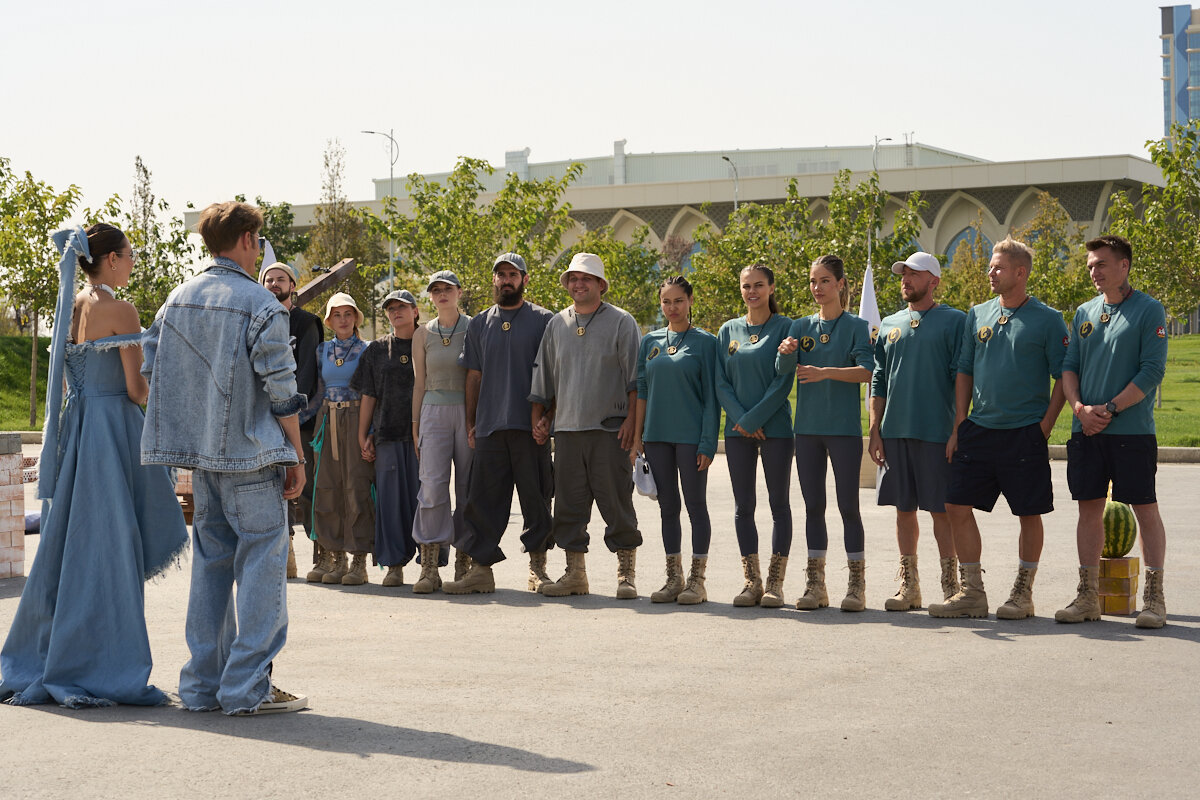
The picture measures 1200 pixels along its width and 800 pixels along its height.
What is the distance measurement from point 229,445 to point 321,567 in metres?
4.44

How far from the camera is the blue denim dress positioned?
5.94 metres

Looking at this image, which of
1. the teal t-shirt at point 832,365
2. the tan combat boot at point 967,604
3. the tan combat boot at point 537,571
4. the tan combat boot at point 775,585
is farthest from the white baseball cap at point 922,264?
the tan combat boot at point 537,571

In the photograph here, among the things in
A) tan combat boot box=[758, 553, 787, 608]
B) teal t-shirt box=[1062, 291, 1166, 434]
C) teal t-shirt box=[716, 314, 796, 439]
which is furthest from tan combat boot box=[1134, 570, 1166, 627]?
teal t-shirt box=[716, 314, 796, 439]

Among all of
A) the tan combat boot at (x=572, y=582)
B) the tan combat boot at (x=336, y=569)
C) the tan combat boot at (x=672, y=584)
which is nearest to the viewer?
the tan combat boot at (x=672, y=584)

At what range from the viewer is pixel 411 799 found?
14.6 ft

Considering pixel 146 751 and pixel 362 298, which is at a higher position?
pixel 362 298

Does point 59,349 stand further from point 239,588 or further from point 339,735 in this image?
point 339,735

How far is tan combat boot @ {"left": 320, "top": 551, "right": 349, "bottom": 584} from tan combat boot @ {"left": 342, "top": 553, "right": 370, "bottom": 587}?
0.14 ft

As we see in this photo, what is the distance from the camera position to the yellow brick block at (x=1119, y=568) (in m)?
8.09

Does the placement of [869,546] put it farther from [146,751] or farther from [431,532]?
[146,751]

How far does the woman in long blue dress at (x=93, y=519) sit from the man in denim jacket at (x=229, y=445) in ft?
1.17

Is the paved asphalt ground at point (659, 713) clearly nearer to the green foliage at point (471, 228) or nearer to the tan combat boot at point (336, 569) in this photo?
the tan combat boot at point (336, 569)

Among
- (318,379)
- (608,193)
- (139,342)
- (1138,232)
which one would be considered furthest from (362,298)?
(139,342)

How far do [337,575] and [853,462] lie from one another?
156 inches
